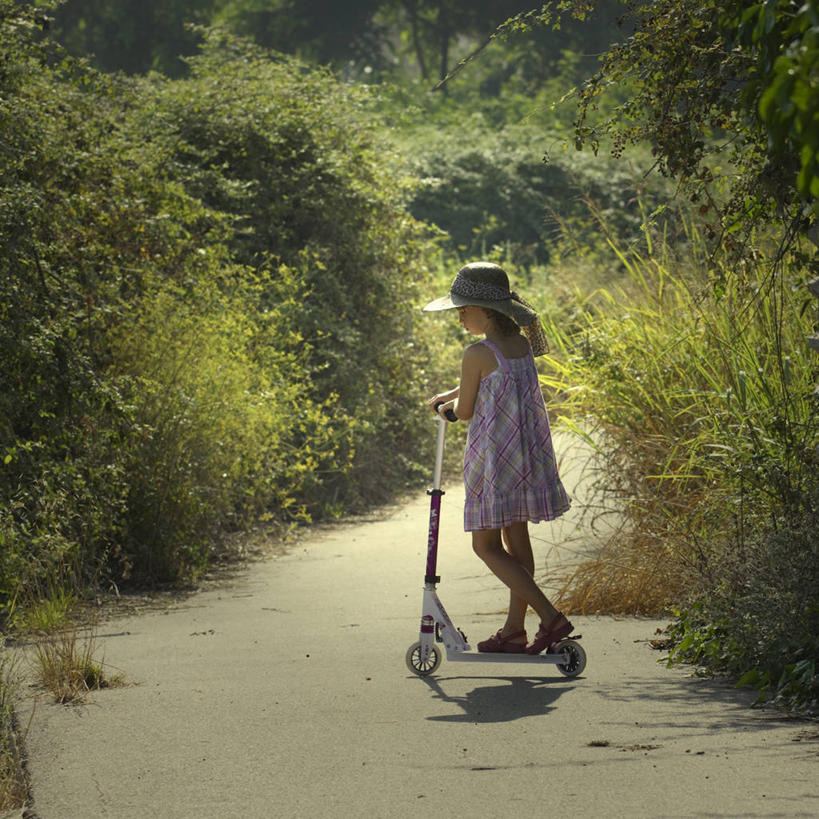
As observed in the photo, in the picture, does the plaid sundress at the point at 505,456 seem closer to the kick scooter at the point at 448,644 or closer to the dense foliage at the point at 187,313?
the kick scooter at the point at 448,644

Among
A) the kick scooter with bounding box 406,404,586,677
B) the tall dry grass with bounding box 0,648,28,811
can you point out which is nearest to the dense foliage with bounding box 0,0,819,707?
the kick scooter with bounding box 406,404,586,677

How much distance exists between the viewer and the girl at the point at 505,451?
18.2 ft

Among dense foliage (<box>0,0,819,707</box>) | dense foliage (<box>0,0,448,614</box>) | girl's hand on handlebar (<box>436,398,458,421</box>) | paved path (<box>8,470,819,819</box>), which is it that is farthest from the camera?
dense foliage (<box>0,0,448,614</box>)

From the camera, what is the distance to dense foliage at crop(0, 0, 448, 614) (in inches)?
303

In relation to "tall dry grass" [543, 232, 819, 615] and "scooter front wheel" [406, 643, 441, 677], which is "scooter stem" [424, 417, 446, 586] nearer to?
"scooter front wheel" [406, 643, 441, 677]

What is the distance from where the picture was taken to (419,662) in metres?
5.74

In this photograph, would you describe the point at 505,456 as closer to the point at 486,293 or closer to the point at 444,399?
the point at 444,399

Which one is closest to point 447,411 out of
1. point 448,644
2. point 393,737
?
point 448,644

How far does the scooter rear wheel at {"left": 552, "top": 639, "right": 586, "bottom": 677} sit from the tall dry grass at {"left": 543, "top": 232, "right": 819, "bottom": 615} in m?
0.84

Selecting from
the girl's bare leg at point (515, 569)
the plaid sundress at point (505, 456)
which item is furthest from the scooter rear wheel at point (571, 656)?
the plaid sundress at point (505, 456)

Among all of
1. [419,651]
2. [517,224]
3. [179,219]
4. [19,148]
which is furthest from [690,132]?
[517,224]

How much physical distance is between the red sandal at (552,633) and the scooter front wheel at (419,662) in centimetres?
47

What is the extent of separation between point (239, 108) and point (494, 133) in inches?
586

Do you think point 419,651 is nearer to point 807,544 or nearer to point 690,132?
point 807,544
